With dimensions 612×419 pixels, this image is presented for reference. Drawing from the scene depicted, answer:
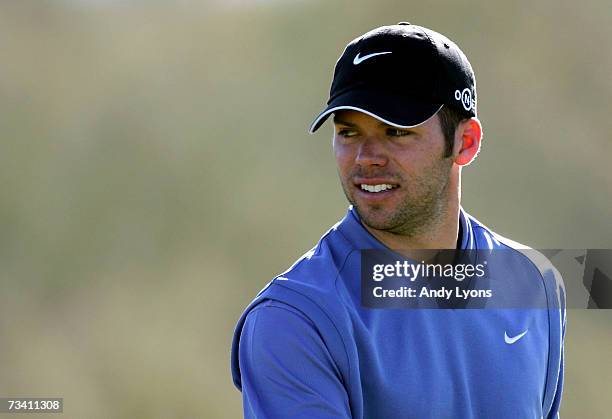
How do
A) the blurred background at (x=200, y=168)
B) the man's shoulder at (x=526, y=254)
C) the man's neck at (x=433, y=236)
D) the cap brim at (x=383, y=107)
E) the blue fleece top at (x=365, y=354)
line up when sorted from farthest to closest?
the blurred background at (x=200, y=168) → the man's shoulder at (x=526, y=254) → the man's neck at (x=433, y=236) → the cap brim at (x=383, y=107) → the blue fleece top at (x=365, y=354)

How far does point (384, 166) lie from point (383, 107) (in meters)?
0.12

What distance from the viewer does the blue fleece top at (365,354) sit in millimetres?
1754

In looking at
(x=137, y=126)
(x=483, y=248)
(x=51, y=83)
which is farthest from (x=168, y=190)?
(x=483, y=248)

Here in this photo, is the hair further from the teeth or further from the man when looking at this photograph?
the teeth

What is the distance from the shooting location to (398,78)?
197 centimetres

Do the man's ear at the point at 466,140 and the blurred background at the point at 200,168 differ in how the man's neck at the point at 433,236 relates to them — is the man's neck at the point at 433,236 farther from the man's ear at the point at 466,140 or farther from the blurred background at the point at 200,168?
the blurred background at the point at 200,168

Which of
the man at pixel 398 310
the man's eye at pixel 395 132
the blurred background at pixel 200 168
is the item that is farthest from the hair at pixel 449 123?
the blurred background at pixel 200 168

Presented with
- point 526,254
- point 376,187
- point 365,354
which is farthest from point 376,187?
point 526,254

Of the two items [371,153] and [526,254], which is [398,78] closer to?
[371,153]

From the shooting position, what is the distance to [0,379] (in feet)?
19.5

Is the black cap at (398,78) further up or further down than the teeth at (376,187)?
further up

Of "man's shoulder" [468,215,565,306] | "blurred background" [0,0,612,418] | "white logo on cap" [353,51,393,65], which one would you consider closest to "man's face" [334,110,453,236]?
"white logo on cap" [353,51,393,65]

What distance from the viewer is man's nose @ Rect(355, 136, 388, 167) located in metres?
1.93

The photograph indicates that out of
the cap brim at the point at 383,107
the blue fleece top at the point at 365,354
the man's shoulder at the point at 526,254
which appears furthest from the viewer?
the man's shoulder at the point at 526,254
